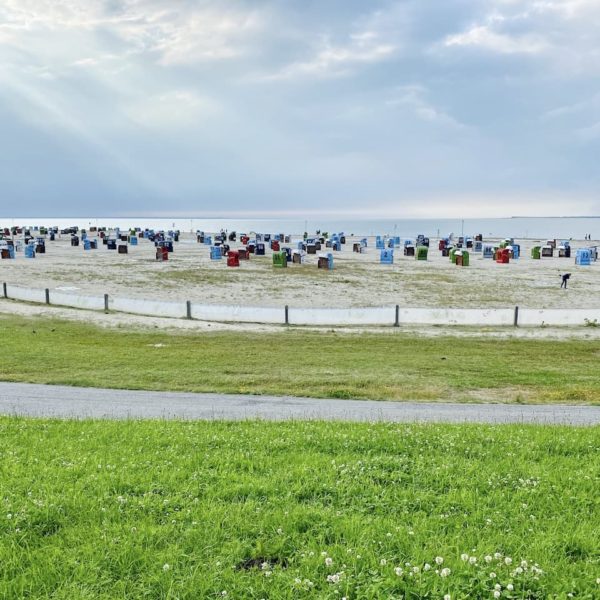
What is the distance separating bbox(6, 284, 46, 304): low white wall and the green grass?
2310 cm

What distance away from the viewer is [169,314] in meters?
24.9

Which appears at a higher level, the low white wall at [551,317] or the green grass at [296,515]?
the green grass at [296,515]

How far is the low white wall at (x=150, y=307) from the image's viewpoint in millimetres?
24859

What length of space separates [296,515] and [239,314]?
64.9ft

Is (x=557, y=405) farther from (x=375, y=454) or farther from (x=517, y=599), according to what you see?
(x=517, y=599)

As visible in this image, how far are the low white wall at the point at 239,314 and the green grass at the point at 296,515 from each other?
662 inches

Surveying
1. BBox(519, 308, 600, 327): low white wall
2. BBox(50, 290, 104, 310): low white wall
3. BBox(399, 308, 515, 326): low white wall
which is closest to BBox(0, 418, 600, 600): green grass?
BBox(399, 308, 515, 326): low white wall

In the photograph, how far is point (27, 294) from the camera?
2838cm

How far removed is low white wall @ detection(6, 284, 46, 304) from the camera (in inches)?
1100

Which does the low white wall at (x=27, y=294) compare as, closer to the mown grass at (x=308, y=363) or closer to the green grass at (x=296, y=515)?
the mown grass at (x=308, y=363)

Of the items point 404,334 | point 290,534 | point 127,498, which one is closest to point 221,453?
point 127,498

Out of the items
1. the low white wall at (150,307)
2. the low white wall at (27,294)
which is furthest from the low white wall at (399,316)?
the low white wall at (27,294)

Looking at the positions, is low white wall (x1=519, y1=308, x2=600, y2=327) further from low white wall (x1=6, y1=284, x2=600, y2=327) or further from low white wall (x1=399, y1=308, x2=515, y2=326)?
low white wall (x1=399, y1=308, x2=515, y2=326)

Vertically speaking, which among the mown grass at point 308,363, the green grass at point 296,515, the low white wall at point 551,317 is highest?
the green grass at point 296,515
